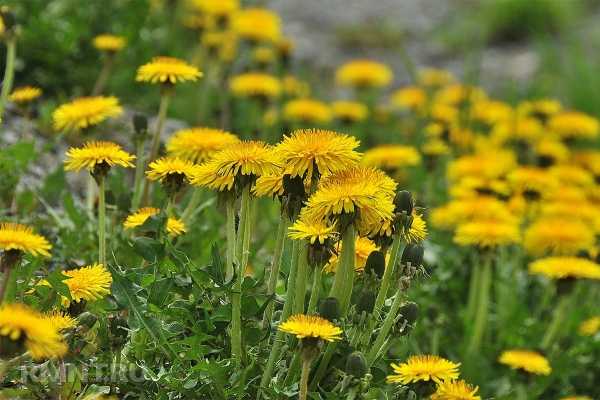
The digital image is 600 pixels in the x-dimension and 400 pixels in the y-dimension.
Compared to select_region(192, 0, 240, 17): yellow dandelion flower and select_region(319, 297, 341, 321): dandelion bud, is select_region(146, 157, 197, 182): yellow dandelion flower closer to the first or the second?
select_region(319, 297, 341, 321): dandelion bud

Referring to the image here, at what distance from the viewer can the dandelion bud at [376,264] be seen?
6.77 feet

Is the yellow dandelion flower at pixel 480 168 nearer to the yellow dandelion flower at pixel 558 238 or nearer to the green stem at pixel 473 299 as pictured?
the yellow dandelion flower at pixel 558 238

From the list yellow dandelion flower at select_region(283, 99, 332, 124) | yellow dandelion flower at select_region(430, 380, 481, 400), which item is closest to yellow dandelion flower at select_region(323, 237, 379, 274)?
yellow dandelion flower at select_region(430, 380, 481, 400)

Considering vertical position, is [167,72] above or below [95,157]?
above

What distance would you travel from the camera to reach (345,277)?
2051 millimetres

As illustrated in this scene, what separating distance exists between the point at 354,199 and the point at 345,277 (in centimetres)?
23

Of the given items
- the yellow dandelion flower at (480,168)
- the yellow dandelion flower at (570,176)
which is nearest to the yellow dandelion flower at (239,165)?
the yellow dandelion flower at (480,168)

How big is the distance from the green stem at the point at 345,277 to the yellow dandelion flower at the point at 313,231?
6 cm

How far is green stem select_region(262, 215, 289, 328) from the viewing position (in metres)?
2.08

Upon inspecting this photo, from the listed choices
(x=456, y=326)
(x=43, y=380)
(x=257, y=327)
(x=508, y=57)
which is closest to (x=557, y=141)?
(x=456, y=326)

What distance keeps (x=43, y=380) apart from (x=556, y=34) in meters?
6.87

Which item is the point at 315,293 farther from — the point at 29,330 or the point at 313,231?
the point at 29,330

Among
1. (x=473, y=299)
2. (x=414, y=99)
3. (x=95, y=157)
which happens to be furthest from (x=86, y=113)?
(x=414, y=99)

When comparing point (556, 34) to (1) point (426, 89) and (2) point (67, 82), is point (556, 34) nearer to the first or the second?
(1) point (426, 89)
